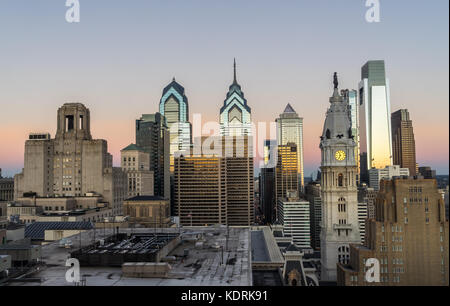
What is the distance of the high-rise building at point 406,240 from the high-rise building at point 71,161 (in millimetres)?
116936

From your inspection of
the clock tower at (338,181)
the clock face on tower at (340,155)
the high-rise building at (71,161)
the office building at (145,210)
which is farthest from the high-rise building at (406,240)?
the high-rise building at (71,161)

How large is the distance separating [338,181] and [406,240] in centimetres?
3397

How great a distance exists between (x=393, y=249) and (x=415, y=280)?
7354 millimetres

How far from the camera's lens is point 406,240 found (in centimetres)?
8906

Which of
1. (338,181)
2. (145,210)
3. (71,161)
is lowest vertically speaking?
(145,210)

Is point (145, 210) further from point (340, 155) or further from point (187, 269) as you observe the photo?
point (187, 269)

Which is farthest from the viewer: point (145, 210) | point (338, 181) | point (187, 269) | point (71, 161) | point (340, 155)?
point (71, 161)

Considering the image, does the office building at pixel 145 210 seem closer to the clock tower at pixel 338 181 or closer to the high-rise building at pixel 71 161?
the high-rise building at pixel 71 161

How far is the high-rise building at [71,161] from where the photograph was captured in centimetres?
17912

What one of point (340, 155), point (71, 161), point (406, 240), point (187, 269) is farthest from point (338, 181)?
point (71, 161)

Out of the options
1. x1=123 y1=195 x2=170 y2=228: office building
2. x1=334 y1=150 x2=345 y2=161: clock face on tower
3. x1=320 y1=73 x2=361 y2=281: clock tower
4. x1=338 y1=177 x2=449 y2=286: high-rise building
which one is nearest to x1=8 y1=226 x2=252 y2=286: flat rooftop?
x1=338 y1=177 x2=449 y2=286: high-rise building
